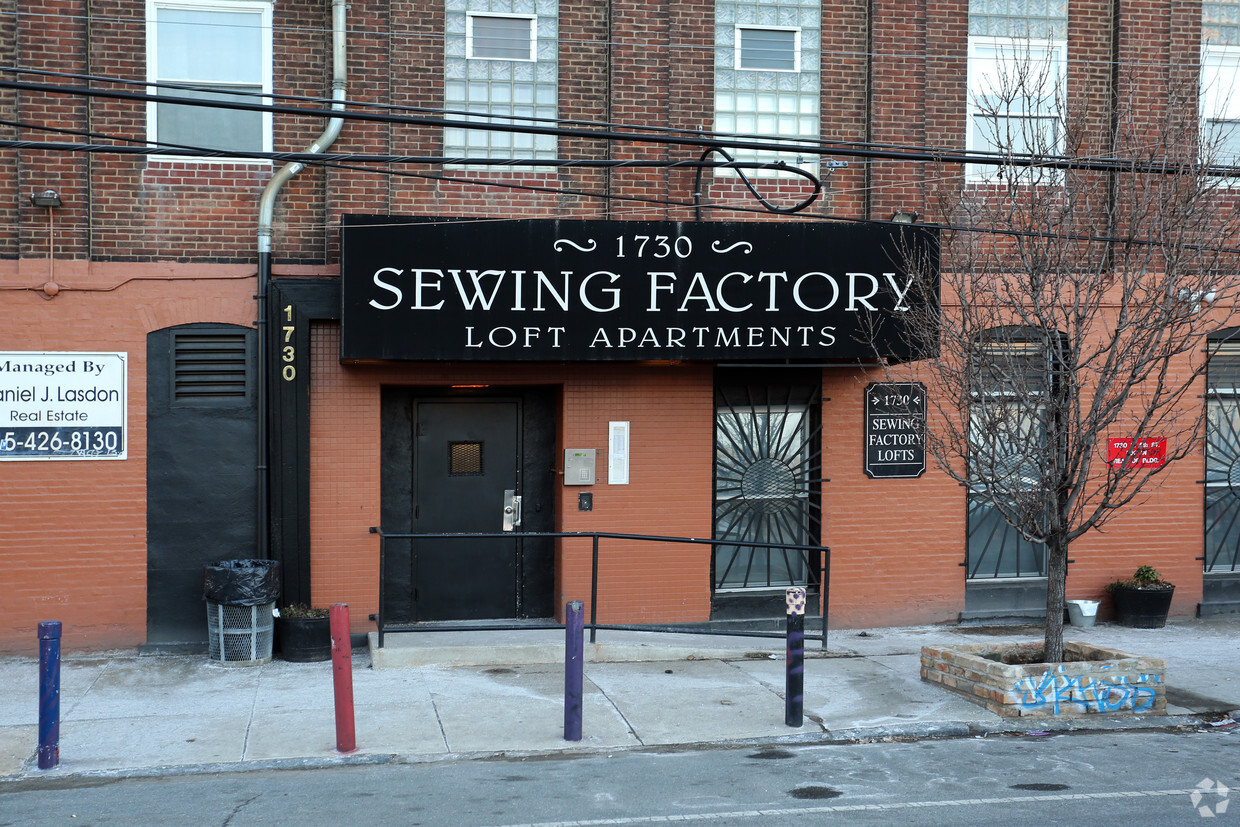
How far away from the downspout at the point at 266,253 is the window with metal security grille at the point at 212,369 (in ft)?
0.75

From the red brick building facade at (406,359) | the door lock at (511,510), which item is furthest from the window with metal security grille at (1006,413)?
the door lock at (511,510)

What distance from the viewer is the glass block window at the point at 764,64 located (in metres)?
11.7

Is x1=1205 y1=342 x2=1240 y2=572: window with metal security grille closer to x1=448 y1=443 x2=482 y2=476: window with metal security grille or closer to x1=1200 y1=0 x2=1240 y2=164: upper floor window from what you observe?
x1=1200 y1=0 x2=1240 y2=164: upper floor window

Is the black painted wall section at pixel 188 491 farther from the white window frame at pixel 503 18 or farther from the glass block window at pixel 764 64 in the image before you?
the glass block window at pixel 764 64

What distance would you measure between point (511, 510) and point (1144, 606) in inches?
263

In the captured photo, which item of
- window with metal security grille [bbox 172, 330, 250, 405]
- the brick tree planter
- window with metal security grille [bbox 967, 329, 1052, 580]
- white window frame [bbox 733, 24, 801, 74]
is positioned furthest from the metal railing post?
white window frame [bbox 733, 24, 801, 74]

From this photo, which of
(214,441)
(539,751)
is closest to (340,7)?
(214,441)

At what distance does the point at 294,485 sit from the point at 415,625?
1781 mm

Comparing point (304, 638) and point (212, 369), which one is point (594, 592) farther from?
point (212, 369)

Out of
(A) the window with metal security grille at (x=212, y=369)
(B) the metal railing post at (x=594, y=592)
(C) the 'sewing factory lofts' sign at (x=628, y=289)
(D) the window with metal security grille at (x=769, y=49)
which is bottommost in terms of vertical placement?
(B) the metal railing post at (x=594, y=592)

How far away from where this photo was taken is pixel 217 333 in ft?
35.0

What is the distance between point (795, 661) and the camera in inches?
327

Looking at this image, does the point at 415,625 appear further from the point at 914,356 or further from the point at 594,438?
the point at 914,356

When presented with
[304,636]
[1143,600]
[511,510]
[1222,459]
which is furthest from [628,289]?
[1222,459]
